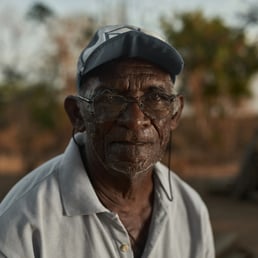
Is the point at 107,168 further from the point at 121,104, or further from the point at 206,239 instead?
the point at 206,239

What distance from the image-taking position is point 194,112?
20.1 metres

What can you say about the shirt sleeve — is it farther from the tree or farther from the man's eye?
the tree

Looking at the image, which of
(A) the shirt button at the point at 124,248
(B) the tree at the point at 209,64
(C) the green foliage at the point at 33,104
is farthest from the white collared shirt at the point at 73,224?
(C) the green foliage at the point at 33,104

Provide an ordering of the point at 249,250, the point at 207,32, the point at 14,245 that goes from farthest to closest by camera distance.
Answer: the point at 207,32 < the point at 249,250 < the point at 14,245

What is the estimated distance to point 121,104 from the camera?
5.61 feet

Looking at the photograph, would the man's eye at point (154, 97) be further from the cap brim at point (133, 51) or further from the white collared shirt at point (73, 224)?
the white collared shirt at point (73, 224)

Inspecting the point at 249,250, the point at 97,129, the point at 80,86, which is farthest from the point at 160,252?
the point at 249,250

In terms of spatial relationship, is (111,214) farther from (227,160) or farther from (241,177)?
(227,160)

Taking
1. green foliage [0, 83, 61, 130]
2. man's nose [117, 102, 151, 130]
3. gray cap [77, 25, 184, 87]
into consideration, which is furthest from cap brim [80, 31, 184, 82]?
green foliage [0, 83, 61, 130]

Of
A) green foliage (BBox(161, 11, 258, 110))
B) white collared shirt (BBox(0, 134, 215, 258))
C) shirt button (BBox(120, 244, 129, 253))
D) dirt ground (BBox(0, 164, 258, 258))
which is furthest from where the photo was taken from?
green foliage (BBox(161, 11, 258, 110))

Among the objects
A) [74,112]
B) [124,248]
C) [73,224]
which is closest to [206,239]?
[124,248]

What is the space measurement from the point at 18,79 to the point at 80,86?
52.3 ft

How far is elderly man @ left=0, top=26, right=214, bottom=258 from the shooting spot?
65.7 inches

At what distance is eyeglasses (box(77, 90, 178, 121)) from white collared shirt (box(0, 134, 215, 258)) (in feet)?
0.60
